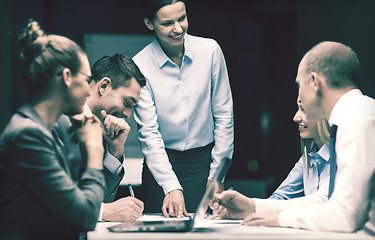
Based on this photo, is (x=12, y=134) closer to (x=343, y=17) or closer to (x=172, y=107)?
(x=172, y=107)

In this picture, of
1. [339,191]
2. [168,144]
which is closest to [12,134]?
[339,191]

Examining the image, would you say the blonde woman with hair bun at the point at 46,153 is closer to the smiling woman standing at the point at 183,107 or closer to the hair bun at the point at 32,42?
the hair bun at the point at 32,42

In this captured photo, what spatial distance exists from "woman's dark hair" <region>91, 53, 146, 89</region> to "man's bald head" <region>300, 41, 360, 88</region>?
3.70 feet

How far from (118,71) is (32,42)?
1032 mm

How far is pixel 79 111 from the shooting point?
5.46 feet

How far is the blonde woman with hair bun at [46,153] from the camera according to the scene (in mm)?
1428

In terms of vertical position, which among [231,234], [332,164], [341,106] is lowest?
[231,234]

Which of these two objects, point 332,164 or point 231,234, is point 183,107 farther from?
point 231,234

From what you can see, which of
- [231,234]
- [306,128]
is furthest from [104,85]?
[231,234]

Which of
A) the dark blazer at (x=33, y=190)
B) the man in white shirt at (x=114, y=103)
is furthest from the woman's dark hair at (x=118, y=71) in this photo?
the dark blazer at (x=33, y=190)

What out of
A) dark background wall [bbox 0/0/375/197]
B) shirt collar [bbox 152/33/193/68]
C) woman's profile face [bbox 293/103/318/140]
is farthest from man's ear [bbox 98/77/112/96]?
dark background wall [bbox 0/0/375/197]

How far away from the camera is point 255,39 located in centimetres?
606

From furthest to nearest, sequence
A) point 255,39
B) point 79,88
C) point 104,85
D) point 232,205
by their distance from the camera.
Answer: point 255,39
point 104,85
point 232,205
point 79,88

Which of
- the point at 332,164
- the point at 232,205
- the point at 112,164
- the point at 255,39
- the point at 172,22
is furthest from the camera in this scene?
the point at 255,39
